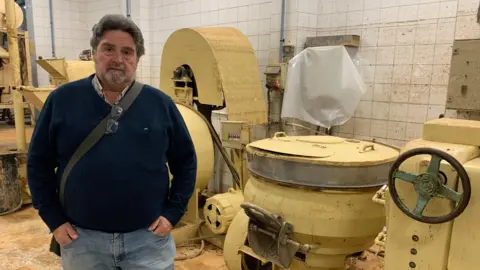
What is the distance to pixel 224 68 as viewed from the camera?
314 centimetres

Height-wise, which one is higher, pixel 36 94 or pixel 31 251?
pixel 36 94

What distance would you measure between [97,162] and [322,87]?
209 centimetres

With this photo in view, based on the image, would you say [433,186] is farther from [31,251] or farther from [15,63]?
[15,63]

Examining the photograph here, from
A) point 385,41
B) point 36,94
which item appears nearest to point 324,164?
point 385,41

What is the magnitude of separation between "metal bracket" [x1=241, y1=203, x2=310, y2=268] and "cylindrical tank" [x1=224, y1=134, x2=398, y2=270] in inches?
1.4

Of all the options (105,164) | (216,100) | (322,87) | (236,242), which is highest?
(322,87)

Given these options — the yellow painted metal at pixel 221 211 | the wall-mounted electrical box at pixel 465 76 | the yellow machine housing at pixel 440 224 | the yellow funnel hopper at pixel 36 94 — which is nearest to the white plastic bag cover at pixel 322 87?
the wall-mounted electrical box at pixel 465 76

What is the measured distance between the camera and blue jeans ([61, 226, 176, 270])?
1.45 m

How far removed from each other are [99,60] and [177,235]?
2002 millimetres

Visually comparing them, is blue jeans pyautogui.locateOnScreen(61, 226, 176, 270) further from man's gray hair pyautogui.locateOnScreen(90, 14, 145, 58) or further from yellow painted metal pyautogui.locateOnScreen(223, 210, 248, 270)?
yellow painted metal pyautogui.locateOnScreen(223, 210, 248, 270)

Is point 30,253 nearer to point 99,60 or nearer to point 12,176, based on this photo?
point 12,176

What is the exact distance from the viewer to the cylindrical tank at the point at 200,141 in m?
3.21

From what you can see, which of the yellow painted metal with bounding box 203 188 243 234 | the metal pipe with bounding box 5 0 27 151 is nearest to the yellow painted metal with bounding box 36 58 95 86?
the metal pipe with bounding box 5 0 27 151

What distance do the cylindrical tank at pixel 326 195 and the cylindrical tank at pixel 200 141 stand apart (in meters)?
1.29
